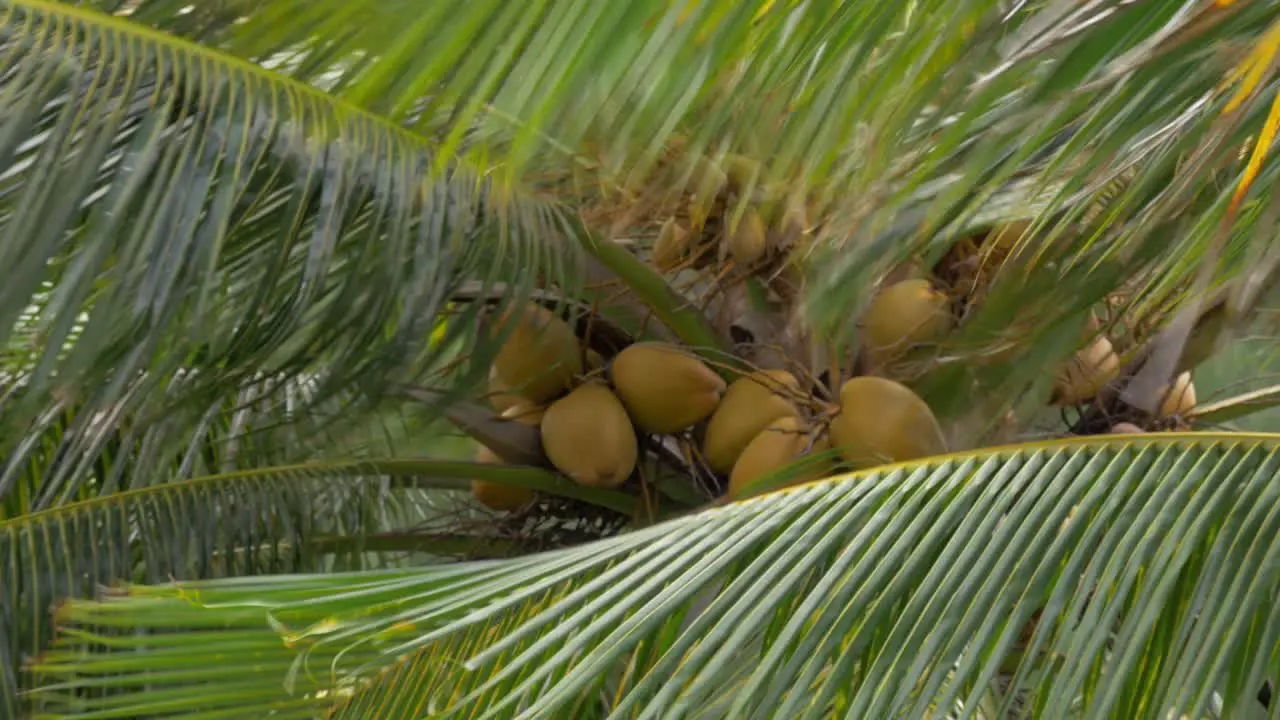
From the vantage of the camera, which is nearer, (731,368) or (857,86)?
(857,86)

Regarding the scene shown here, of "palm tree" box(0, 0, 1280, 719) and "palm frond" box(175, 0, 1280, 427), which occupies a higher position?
"palm frond" box(175, 0, 1280, 427)

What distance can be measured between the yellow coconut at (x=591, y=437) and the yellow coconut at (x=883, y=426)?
0.31m

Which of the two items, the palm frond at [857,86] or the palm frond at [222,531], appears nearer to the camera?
the palm frond at [857,86]

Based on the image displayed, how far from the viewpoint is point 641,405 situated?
1.93 metres

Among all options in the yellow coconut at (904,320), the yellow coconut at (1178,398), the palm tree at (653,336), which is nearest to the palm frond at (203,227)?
the palm tree at (653,336)

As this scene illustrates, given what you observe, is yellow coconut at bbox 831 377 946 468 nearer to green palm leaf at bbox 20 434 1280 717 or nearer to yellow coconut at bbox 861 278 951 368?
yellow coconut at bbox 861 278 951 368

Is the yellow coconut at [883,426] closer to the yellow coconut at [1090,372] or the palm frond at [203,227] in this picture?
the yellow coconut at [1090,372]

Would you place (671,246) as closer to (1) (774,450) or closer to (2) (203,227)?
(1) (774,450)

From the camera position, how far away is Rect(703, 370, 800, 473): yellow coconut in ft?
6.09

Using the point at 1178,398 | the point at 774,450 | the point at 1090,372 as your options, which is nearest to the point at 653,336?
the point at 774,450

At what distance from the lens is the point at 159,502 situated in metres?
2.00

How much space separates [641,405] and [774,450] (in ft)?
0.70

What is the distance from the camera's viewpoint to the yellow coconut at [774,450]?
1756 millimetres

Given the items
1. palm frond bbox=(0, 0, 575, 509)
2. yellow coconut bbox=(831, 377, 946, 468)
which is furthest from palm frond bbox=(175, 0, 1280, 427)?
yellow coconut bbox=(831, 377, 946, 468)
